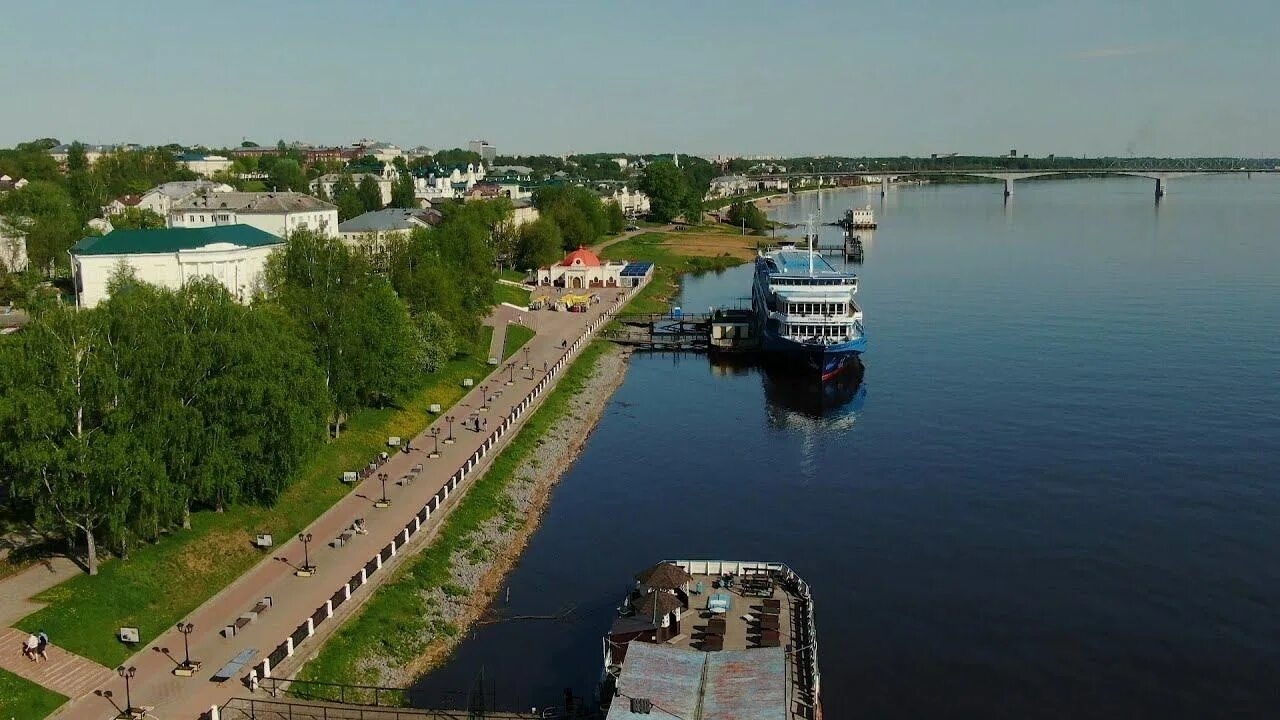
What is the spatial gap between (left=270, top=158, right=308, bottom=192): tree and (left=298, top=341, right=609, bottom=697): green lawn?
459ft

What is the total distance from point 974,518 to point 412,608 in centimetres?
2626

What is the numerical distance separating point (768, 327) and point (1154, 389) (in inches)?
1168

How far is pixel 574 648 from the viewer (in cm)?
3856

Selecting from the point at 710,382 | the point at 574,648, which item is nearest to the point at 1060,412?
the point at 710,382

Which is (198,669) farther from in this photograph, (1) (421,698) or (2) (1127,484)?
(2) (1127,484)

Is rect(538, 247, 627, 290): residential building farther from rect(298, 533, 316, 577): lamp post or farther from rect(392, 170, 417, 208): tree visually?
rect(298, 533, 316, 577): lamp post

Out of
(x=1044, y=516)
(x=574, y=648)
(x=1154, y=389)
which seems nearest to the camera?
(x=574, y=648)

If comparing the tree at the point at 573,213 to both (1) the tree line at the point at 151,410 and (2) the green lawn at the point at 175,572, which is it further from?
(1) the tree line at the point at 151,410

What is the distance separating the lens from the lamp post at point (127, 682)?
29.7 meters

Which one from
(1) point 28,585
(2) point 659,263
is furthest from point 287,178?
(1) point 28,585

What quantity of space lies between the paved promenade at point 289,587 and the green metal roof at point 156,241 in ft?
99.0

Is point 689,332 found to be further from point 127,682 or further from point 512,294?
point 127,682

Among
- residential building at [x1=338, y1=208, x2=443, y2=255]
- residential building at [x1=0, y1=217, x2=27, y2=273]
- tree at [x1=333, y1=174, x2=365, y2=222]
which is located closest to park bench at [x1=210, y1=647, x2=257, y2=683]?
residential building at [x1=338, y1=208, x2=443, y2=255]

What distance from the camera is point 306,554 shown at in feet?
130
